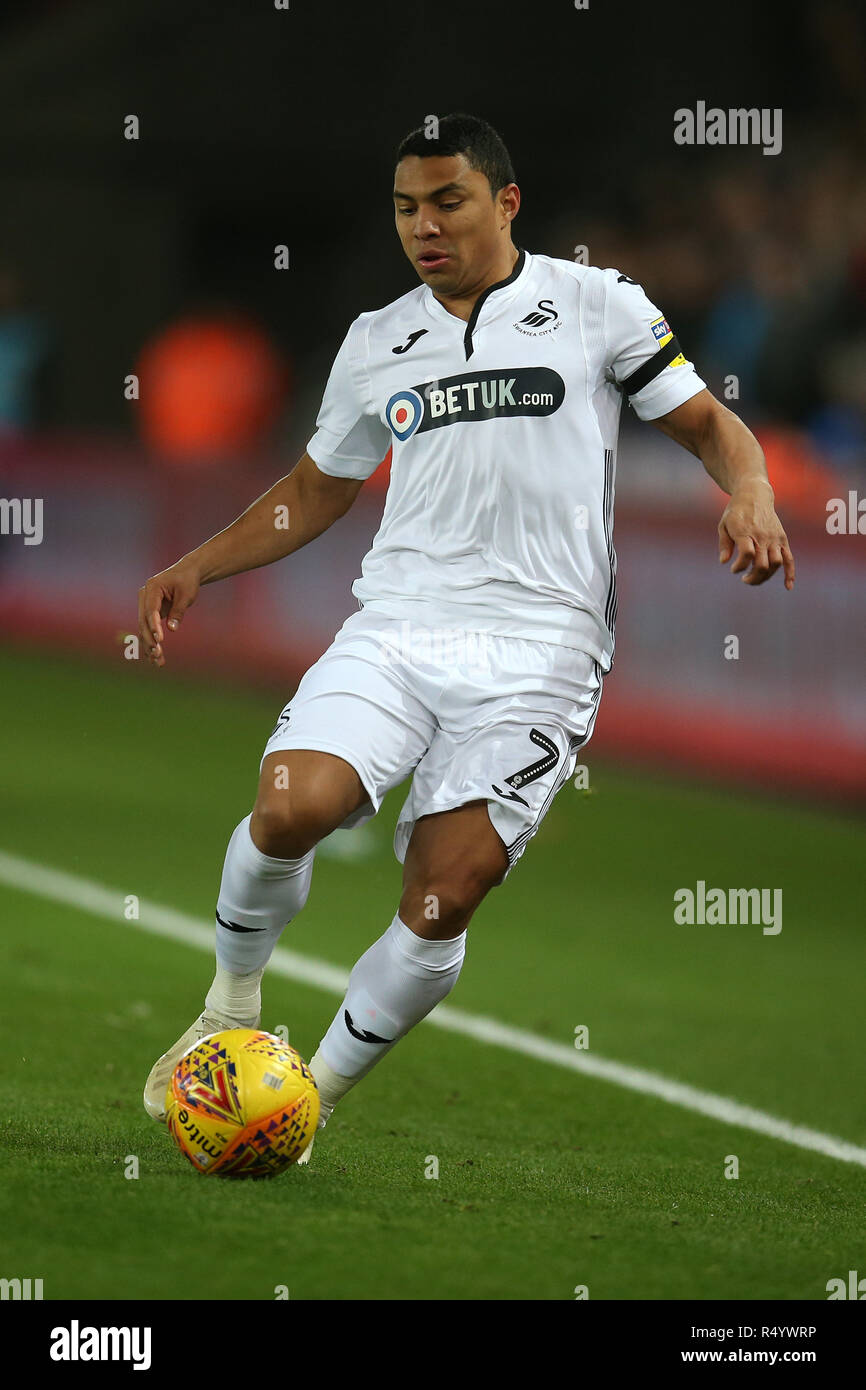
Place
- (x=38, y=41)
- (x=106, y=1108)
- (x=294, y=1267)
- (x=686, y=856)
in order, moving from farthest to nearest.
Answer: (x=38, y=41), (x=686, y=856), (x=106, y=1108), (x=294, y=1267)

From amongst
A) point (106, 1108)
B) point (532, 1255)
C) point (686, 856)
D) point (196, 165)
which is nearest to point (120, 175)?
point (196, 165)

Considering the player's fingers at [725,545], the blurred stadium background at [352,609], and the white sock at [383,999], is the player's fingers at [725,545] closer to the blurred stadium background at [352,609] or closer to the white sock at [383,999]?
the white sock at [383,999]

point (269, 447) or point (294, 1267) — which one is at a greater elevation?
point (269, 447)

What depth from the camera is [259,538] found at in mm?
5746

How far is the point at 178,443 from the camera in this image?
19.2 metres

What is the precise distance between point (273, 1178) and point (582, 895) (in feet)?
16.2

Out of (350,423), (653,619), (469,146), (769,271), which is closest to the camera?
(469,146)

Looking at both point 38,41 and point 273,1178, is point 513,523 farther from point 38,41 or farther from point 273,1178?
point 38,41

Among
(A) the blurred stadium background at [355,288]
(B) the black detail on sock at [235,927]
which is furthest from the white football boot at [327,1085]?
(A) the blurred stadium background at [355,288]

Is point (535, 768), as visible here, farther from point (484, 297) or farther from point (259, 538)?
point (484, 297)

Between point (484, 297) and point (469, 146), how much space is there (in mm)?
380

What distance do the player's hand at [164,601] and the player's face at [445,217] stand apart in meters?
0.99

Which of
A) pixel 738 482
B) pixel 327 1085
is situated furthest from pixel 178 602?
pixel 738 482

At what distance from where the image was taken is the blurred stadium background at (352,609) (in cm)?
506
